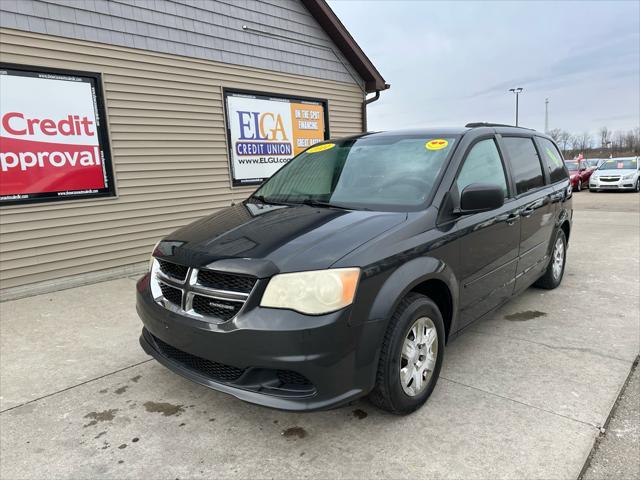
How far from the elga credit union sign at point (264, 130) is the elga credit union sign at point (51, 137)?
6.87 feet

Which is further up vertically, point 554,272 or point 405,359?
point 405,359

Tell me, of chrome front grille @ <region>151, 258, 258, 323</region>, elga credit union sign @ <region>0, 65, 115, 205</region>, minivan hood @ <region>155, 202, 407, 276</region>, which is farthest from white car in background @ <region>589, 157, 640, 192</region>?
chrome front grille @ <region>151, 258, 258, 323</region>

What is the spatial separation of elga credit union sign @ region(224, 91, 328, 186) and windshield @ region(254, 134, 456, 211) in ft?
12.4

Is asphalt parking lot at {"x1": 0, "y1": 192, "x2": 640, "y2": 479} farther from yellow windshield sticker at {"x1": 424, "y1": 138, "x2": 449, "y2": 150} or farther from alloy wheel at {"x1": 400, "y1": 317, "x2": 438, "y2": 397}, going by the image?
yellow windshield sticker at {"x1": 424, "y1": 138, "x2": 449, "y2": 150}

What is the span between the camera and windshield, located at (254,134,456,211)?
9.58 feet

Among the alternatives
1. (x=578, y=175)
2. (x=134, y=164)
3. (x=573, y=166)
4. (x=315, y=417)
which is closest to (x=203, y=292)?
(x=315, y=417)

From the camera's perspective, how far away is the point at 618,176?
18.8 meters

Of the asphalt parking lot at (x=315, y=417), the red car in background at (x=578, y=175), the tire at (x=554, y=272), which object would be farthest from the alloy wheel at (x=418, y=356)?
the red car in background at (x=578, y=175)

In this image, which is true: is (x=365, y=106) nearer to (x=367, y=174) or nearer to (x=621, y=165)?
(x=367, y=174)

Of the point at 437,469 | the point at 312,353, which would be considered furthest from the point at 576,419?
the point at 312,353

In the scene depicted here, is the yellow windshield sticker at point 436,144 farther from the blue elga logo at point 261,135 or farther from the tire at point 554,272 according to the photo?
the blue elga logo at point 261,135

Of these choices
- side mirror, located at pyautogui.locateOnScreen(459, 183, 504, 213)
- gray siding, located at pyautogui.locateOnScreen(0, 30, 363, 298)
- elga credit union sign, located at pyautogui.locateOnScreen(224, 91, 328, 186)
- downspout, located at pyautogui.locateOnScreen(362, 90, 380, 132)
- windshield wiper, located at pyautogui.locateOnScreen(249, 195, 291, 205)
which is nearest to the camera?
side mirror, located at pyautogui.locateOnScreen(459, 183, 504, 213)

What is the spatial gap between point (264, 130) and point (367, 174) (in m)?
4.87

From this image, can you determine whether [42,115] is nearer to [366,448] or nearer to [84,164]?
[84,164]
